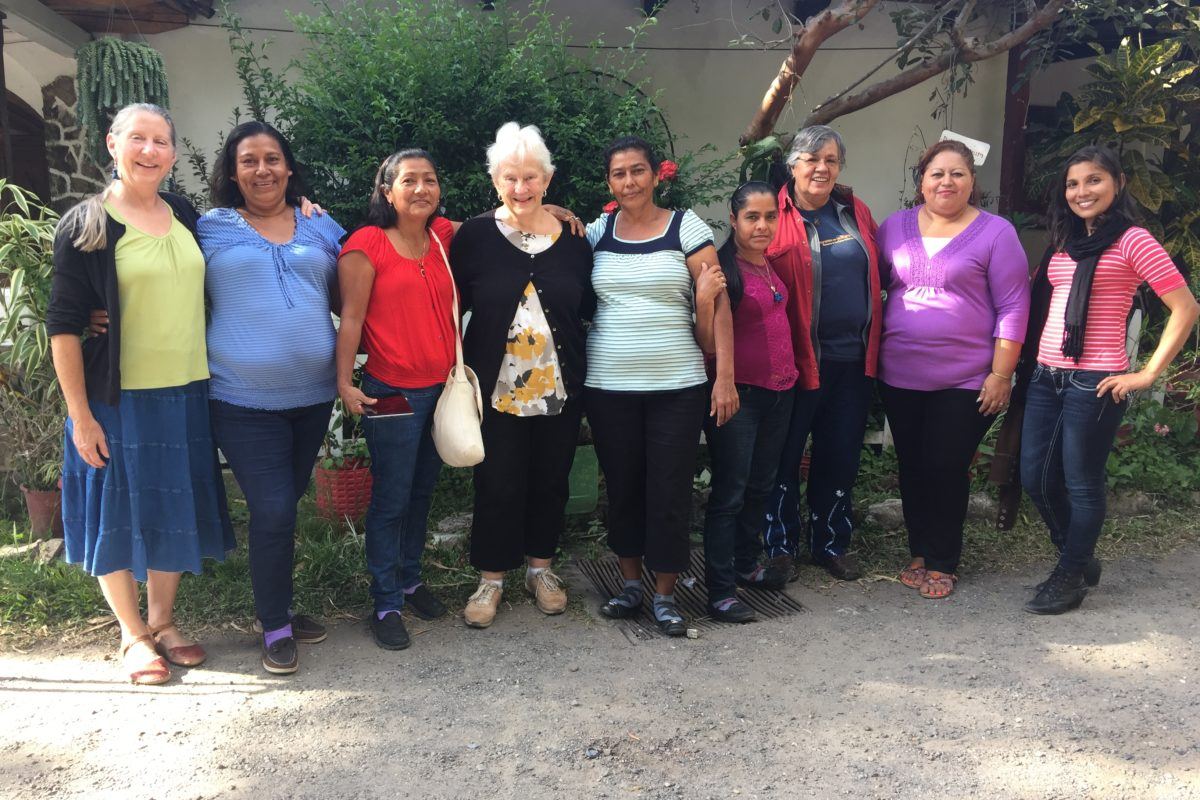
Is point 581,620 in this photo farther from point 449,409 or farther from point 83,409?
point 83,409

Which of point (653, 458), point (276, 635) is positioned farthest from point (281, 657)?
point (653, 458)

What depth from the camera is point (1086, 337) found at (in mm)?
3529

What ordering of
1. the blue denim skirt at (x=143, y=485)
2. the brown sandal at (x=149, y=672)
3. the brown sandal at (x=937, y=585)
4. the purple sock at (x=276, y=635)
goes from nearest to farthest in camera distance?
the blue denim skirt at (x=143, y=485)
the brown sandal at (x=149, y=672)
the purple sock at (x=276, y=635)
the brown sandal at (x=937, y=585)

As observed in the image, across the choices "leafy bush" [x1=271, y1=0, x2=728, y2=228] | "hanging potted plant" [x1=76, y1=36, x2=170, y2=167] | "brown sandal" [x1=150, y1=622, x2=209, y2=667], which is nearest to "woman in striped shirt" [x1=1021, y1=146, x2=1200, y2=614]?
"leafy bush" [x1=271, y1=0, x2=728, y2=228]

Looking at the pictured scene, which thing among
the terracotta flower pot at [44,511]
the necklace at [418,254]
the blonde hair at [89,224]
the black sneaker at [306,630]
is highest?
the blonde hair at [89,224]

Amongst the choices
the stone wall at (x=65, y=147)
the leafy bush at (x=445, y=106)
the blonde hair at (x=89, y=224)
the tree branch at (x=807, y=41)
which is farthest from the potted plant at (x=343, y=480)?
the stone wall at (x=65, y=147)

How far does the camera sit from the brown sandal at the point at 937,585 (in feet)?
13.0

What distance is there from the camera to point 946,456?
3.80 m

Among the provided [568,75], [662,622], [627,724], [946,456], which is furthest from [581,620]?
[568,75]

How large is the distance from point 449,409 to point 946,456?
83.3 inches

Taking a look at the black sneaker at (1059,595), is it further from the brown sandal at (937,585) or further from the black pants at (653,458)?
the black pants at (653,458)

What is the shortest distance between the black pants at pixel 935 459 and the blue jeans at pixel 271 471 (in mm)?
2435

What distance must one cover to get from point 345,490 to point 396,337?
5.44ft

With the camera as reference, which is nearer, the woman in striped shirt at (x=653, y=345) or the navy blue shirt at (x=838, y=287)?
the woman in striped shirt at (x=653, y=345)
